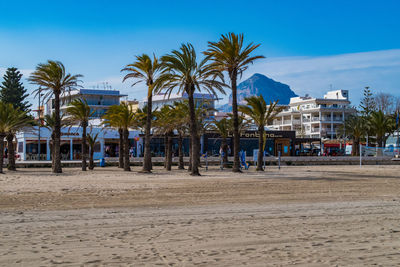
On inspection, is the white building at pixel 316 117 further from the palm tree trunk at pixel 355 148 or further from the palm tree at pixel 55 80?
the palm tree at pixel 55 80

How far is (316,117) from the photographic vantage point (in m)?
99.2

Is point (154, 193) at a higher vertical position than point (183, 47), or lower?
lower

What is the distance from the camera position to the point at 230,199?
13406 millimetres

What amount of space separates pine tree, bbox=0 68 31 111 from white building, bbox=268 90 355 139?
176 feet

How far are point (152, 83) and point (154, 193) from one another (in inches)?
590

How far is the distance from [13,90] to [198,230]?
78.2 m

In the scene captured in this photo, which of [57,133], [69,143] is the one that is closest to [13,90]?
[69,143]

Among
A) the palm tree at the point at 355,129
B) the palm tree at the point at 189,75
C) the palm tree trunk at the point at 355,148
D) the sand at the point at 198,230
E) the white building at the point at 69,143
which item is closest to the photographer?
the sand at the point at 198,230

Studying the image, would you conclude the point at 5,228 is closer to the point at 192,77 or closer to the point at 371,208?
the point at 371,208

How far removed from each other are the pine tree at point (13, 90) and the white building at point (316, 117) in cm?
5363

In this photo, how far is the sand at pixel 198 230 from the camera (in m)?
6.12

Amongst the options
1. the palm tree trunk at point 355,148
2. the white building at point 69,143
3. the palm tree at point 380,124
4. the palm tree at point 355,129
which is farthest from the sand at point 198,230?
the palm tree at point 355,129

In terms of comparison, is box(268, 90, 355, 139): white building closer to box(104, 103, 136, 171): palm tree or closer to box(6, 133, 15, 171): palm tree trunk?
box(104, 103, 136, 171): palm tree

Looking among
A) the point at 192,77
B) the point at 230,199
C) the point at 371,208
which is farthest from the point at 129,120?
the point at 371,208
